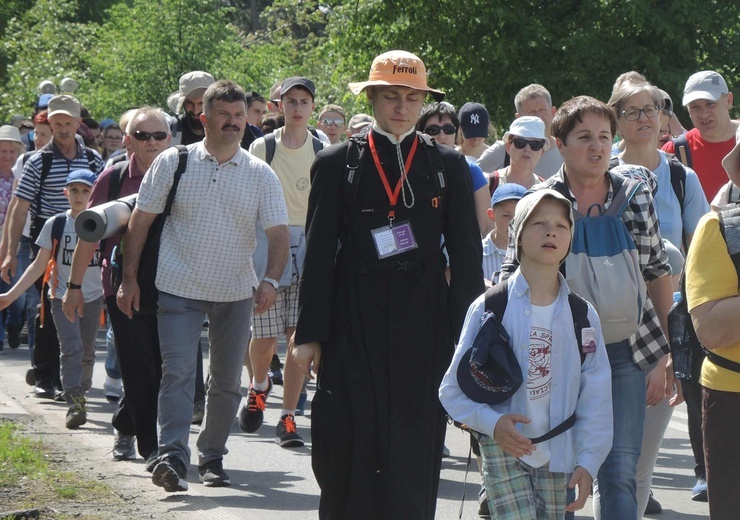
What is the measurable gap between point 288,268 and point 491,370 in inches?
193

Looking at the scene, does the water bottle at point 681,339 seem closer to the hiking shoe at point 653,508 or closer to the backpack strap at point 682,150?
the hiking shoe at point 653,508

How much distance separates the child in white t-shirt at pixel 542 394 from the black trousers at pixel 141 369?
11.7 feet

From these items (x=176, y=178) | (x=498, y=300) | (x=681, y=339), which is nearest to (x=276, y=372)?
(x=176, y=178)

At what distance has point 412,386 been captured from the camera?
5.69 meters

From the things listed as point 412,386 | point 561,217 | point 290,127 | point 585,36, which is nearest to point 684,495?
point 412,386

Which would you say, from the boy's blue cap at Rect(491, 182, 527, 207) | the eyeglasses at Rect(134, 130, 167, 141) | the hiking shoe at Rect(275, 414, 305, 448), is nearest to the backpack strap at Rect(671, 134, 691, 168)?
the boy's blue cap at Rect(491, 182, 527, 207)

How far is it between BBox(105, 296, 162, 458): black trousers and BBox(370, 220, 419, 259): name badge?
9.61 feet

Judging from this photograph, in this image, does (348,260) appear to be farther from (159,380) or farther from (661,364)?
(159,380)

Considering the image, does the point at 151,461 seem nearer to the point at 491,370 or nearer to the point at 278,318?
the point at 278,318

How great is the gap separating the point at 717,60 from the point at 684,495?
19.8 meters

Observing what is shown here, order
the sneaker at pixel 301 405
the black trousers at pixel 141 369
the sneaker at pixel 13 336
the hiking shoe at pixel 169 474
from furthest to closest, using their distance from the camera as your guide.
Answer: the sneaker at pixel 13 336 → the sneaker at pixel 301 405 → the black trousers at pixel 141 369 → the hiking shoe at pixel 169 474

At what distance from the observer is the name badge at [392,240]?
5.64 m

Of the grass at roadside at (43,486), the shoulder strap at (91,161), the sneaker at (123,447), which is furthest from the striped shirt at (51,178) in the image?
the sneaker at (123,447)

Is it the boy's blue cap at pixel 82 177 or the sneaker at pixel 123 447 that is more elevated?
the boy's blue cap at pixel 82 177
